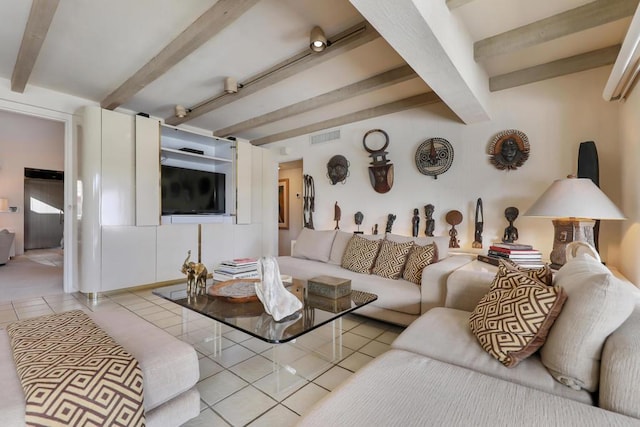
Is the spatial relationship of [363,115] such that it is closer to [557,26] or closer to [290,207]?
[557,26]

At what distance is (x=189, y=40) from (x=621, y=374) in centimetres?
294

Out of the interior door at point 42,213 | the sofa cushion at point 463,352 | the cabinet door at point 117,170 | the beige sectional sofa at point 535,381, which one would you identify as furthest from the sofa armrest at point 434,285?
the interior door at point 42,213

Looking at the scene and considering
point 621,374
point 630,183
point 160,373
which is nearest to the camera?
point 621,374

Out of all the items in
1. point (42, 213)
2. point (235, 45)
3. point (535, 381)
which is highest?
point (235, 45)

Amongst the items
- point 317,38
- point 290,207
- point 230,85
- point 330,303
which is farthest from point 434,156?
point 290,207

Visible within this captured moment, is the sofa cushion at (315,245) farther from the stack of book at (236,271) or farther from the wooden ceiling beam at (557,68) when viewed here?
the wooden ceiling beam at (557,68)

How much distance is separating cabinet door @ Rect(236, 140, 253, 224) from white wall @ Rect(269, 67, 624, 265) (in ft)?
5.37

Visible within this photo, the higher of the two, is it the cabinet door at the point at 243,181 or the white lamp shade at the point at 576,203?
the cabinet door at the point at 243,181

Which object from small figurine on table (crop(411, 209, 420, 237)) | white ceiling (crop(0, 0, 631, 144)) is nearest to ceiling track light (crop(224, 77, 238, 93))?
white ceiling (crop(0, 0, 631, 144))

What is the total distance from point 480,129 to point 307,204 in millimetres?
2518

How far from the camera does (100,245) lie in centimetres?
340

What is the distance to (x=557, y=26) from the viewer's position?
1914 millimetres

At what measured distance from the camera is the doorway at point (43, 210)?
23.0ft

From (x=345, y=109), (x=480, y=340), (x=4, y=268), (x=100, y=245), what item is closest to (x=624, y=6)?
(x=480, y=340)
